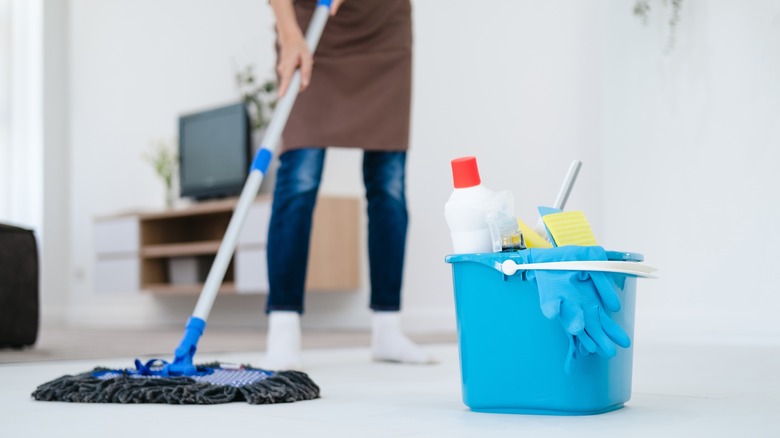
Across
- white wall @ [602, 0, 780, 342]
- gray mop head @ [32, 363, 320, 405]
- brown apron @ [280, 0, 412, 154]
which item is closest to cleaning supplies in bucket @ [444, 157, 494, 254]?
gray mop head @ [32, 363, 320, 405]

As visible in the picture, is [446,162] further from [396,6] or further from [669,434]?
[669,434]

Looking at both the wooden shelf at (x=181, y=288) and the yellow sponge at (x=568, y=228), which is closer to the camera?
the yellow sponge at (x=568, y=228)

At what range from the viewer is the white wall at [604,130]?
87.1 inches

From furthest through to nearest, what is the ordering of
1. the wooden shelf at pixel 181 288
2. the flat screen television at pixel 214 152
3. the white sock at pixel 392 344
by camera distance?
1. the flat screen television at pixel 214 152
2. the wooden shelf at pixel 181 288
3. the white sock at pixel 392 344

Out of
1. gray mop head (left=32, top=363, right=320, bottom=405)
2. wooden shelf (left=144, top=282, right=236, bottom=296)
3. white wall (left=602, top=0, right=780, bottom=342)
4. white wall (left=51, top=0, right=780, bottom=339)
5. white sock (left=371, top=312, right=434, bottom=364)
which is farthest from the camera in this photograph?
wooden shelf (left=144, top=282, right=236, bottom=296)

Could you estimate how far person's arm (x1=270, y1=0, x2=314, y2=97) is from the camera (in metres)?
1.61

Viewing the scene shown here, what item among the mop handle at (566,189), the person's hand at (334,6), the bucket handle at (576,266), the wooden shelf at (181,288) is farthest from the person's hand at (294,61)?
the wooden shelf at (181,288)

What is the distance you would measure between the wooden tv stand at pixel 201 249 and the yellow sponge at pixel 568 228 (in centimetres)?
270

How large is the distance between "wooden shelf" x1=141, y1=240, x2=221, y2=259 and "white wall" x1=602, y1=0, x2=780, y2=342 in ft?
6.99

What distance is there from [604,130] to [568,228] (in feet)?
6.23

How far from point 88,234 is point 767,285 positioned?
4.55 meters

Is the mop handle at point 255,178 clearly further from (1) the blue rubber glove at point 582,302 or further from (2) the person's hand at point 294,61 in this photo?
(1) the blue rubber glove at point 582,302

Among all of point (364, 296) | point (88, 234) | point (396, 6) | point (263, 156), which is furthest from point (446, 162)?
point (88, 234)

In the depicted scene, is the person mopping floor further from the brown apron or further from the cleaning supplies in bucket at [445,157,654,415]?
the cleaning supplies in bucket at [445,157,654,415]
